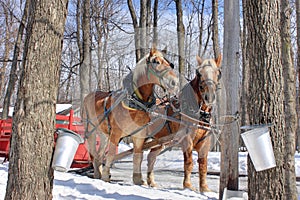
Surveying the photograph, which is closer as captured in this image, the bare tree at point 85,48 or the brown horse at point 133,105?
the brown horse at point 133,105

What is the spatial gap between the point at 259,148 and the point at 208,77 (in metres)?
1.76

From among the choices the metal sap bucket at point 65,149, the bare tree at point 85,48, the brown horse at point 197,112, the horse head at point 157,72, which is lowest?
the metal sap bucket at point 65,149

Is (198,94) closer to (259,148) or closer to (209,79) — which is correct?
(209,79)

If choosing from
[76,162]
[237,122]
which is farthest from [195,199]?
[76,162]

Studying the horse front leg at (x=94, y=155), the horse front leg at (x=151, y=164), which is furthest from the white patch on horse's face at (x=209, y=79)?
the horse front leg at (x=94, y=155)

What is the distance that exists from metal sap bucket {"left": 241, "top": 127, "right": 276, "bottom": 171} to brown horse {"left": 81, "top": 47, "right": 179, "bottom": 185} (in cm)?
186

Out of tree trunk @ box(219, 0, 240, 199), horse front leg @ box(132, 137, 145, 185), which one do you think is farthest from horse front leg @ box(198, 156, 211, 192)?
horse front leg @ box(132, 137, 145, 185)

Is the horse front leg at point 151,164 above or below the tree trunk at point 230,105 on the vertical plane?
below

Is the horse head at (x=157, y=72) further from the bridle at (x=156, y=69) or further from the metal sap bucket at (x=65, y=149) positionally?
the metal sap bucket at (x=65, y=149)

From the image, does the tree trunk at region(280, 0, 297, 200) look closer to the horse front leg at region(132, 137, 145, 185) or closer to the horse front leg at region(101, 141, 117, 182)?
the horse front leg at region(132, 137, 145, 185)

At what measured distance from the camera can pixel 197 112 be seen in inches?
213

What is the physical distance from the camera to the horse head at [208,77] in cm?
497

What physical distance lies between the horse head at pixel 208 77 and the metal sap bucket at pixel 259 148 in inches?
62.9

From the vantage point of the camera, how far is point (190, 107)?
217 inches
